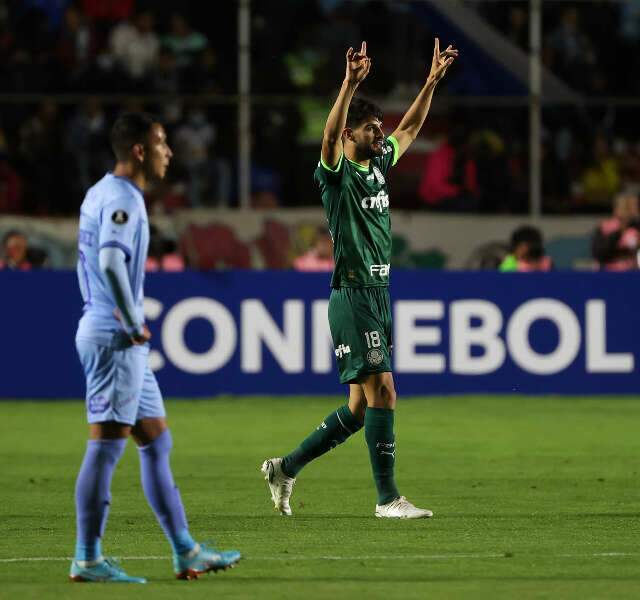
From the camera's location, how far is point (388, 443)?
8969mm

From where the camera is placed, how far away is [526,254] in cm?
1725

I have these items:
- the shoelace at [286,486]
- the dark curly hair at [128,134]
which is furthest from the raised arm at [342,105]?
the shoelace at [286,486]

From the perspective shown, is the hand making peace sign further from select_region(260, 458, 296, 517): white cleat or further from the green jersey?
select_region(260, 458, 296, 517): white cleat

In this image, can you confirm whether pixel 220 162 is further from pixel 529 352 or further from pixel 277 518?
pixel 277 518

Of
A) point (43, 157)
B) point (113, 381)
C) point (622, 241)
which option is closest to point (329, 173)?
point (113, 381)

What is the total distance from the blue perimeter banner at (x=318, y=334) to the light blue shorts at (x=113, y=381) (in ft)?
30.8

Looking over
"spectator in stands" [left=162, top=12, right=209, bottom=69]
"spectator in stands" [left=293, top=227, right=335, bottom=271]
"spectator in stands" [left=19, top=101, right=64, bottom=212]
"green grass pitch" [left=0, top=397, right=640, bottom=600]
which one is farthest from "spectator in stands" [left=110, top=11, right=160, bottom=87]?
"green grass pitch" [left=0, top=397, right=640, bottom=600]

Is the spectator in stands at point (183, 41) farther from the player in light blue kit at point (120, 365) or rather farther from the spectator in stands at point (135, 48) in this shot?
the player in light blue kit at point (120, 365)

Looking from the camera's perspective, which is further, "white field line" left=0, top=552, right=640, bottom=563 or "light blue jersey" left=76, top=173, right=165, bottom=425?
"white field line" left=0, top=552, right=640, bottom=563

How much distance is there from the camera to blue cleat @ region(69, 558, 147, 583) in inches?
266

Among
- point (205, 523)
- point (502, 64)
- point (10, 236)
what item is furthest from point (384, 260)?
point (502, 64)

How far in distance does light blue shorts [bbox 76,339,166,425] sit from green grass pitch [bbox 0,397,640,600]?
72cm

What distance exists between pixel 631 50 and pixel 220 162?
19.5ft

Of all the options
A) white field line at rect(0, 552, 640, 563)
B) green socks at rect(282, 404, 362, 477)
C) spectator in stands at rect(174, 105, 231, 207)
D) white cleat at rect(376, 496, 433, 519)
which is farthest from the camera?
spectator in stands at rect(174, 105, 231, 207)
